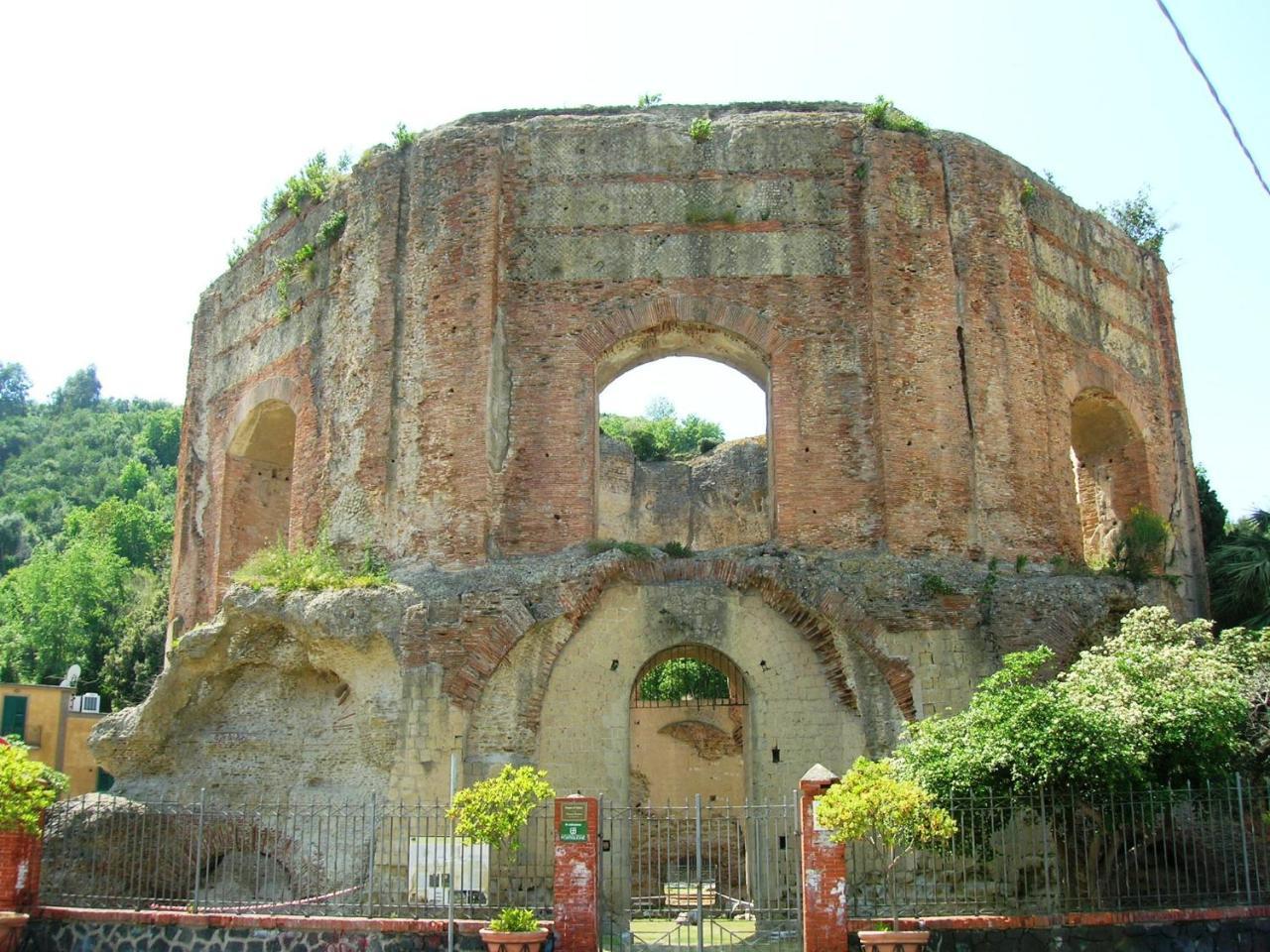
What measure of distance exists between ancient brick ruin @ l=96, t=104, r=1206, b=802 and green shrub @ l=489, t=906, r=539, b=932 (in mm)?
2970

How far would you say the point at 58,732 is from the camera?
90.1ft

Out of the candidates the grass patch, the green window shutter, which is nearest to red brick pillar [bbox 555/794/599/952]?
the grass patch

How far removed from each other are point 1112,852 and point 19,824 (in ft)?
33.1

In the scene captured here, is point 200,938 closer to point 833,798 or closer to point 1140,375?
point 833,798

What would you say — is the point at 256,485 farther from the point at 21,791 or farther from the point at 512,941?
the point at 512,941

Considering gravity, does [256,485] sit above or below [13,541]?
below

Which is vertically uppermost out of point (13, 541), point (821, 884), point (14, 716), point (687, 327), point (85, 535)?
point (13, 541)

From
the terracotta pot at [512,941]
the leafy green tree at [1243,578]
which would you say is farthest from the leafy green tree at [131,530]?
the terracotta pot at [512,941]

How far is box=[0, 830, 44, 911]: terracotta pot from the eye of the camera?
1277 centimetres

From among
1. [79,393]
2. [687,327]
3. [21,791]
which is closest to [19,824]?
[21,791]

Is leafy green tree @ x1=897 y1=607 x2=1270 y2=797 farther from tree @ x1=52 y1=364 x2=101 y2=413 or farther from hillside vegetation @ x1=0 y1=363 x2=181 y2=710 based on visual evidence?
tree @ x1=52 y1=364 x2=101 y2=413

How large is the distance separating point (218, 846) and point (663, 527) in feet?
39.6

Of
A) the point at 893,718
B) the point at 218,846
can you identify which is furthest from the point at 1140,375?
the point at 218,846

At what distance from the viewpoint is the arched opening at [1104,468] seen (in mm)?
18875
